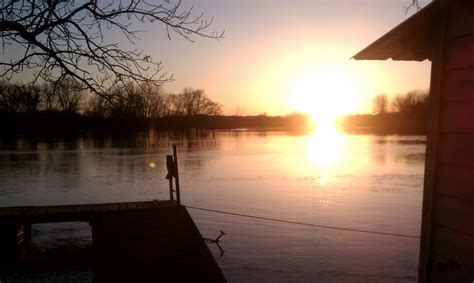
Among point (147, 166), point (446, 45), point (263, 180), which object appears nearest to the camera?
point (446, 45)

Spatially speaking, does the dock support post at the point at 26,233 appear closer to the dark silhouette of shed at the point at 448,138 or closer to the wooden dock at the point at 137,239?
the wooden dock at the point at 137,239

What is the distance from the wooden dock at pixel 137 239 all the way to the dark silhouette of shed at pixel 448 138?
12.1 feet

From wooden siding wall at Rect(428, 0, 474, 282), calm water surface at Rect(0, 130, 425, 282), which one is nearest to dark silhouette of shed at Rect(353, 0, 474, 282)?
wooden siding wall at Rect(428, 0, 474, 282)

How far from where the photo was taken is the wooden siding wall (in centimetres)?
334

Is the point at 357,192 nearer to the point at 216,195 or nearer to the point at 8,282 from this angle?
the point at 216,195

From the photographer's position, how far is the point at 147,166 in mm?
37031

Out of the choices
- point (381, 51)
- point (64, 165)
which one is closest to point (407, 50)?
point (381, 51)

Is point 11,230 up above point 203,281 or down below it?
below

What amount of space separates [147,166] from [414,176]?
21.4 metres

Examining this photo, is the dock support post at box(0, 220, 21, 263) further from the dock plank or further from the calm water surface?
the dock plank

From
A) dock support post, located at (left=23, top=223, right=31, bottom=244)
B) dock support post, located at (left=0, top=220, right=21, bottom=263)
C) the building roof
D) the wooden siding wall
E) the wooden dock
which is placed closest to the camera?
the wooden siding wall

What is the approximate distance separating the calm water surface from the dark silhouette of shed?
7674 mm

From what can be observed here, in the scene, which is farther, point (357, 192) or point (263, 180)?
point (263, 180)

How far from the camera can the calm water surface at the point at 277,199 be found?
1239 centimetres
